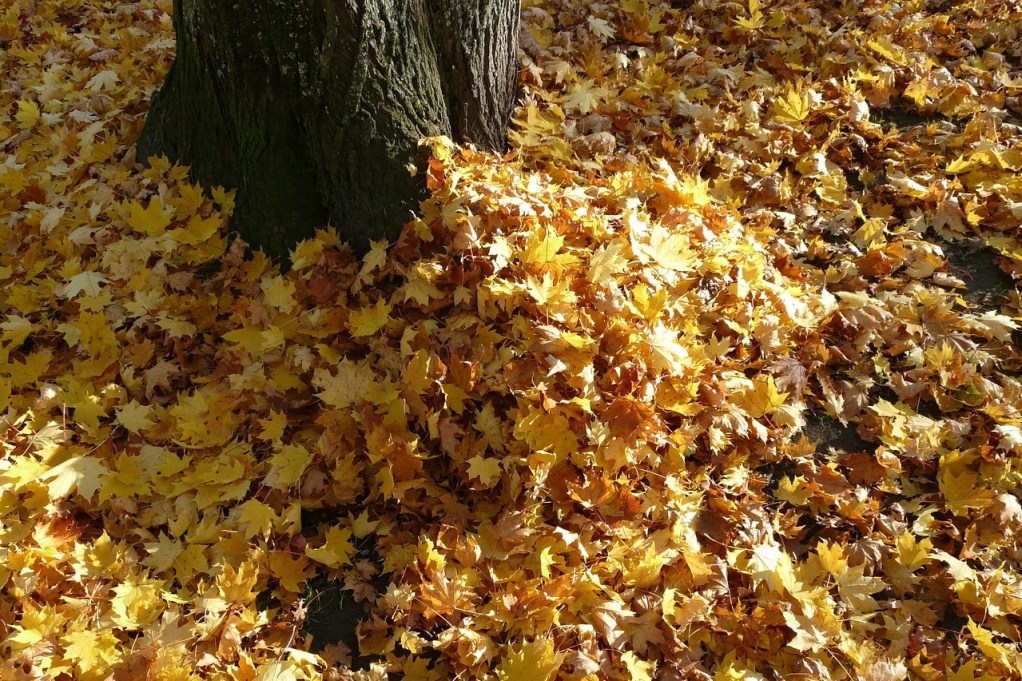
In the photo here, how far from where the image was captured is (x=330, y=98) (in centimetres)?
286

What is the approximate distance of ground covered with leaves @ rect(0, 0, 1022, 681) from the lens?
87.2 inches

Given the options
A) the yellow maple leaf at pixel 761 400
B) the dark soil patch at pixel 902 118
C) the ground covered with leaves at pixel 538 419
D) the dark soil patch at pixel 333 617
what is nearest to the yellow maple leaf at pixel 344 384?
the ground covered with leaves at pixel 538 419

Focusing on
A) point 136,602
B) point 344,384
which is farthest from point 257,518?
point 344,384

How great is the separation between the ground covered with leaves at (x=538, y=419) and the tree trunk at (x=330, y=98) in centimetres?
18

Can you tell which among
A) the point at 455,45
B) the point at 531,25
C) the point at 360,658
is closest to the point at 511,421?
the point at 360,658

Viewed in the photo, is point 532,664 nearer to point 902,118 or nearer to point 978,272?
point 978,272

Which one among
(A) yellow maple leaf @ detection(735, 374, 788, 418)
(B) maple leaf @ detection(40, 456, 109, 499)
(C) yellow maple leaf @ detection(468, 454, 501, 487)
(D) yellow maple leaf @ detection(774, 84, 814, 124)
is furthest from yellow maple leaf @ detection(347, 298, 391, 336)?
(D) yellow maple leaf @ detection(774, 84, 814, 124)

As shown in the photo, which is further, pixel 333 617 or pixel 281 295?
pixel 281 295

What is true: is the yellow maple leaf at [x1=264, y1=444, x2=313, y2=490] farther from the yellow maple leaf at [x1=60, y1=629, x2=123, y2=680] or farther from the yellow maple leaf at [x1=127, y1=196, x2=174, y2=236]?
the yellow maple leaf at [x1=127, y1=196, x2=174, y2=236]

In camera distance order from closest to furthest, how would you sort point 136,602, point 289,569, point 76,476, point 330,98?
1. point 136,602
2. point 289,569
3. point 76,476
4. point 330,98

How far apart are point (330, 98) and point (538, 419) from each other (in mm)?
1618

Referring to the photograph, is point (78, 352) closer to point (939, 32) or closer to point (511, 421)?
point (511, 421)

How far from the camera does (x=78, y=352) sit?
3004 millimetres

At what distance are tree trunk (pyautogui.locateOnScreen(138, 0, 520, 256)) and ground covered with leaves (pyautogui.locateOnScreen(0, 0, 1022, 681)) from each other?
18cm
